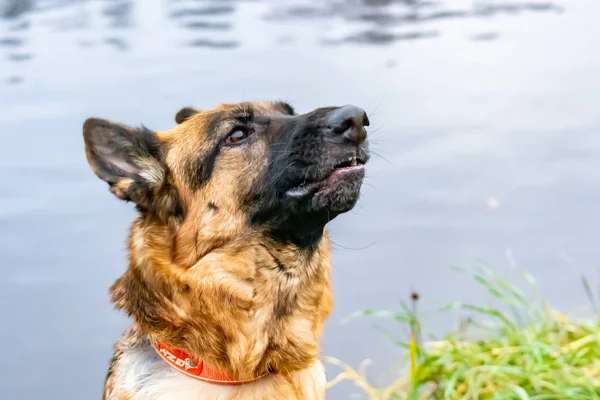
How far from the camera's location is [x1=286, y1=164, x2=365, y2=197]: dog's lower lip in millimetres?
3207

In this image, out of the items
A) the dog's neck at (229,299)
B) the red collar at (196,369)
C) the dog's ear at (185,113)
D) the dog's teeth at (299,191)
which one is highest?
the dog's ear at (185,113)

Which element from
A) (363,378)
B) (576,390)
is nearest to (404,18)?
(363,378)

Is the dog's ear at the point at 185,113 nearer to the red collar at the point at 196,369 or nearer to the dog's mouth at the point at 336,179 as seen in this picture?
the dog's mouth at the point at 336,179

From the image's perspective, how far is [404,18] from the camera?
10.5 meters

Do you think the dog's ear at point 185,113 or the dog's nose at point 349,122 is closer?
the dog's nose at point 349,122

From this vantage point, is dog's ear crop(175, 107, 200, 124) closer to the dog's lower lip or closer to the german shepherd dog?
the german shepherd dog

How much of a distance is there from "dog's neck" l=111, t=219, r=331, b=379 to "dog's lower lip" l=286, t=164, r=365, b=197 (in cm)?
29

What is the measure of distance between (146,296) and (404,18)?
323 inches

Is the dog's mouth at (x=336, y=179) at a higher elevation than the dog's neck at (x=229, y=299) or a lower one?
higher

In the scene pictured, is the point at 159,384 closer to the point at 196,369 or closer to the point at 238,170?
the point at 196,369

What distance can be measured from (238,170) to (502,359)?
2.22 m

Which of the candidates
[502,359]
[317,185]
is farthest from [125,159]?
[502,359]

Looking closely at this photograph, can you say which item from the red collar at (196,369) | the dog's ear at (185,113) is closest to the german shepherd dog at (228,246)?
the red collar at (196,369)

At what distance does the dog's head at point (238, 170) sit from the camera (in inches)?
126
